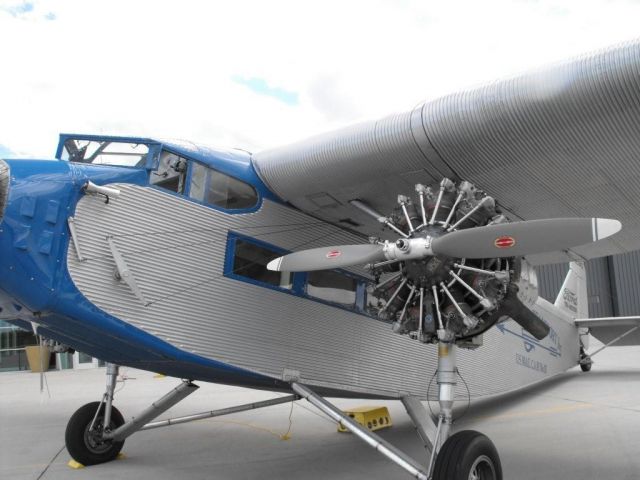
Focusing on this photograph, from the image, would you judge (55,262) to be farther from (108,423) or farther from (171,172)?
(108,423)

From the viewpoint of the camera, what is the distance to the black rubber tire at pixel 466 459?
4039 millimetres

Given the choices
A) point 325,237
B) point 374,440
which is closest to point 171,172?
point 325,237

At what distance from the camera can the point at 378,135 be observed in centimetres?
492

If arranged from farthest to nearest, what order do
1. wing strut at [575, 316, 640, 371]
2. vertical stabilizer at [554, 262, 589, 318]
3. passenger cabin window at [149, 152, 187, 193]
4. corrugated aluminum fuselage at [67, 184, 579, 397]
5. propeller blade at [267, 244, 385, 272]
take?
vertical stabilizer at [554, 262, 589, 318], wing strut at [575, 316, 640, 371], passenger cabin window at [149, 152, 187, 193], propeller blade at [267, 244, 385, 272], corrugated aluminum fuselage at [67, 184, 579, 397]

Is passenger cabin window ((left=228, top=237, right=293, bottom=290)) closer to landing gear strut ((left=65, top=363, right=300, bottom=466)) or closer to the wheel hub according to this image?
landing gear strut ((left=65, top=363, right=300, bottom=466))

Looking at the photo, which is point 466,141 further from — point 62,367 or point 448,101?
point 62,367

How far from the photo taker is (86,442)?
6.11 metres

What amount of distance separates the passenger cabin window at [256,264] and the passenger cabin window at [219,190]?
40 centimetres

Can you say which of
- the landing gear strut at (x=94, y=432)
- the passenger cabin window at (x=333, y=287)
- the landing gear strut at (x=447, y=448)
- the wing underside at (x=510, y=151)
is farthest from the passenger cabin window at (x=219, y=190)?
the landing gear strut at (x=94, y=432)

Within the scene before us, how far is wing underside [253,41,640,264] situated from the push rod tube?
2.10 m

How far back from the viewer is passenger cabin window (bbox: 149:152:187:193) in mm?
4957

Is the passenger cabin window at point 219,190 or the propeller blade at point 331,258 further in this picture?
the passenger cabin window at point 219,190

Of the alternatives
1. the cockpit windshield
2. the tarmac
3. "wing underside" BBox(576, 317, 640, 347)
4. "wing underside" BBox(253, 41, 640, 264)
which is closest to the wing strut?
"wing underside" BBox(576, 317, 640, 347)

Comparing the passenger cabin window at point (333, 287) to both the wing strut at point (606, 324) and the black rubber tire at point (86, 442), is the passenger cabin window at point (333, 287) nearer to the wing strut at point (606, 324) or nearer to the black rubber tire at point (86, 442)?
the black rubber tire at point (86, 442)
